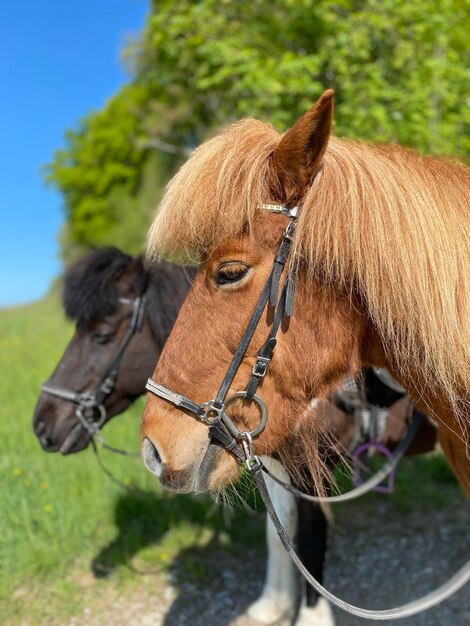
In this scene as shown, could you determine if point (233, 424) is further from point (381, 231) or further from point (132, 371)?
point (132, 371)

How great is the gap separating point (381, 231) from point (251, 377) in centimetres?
55

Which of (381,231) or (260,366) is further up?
(381,231)

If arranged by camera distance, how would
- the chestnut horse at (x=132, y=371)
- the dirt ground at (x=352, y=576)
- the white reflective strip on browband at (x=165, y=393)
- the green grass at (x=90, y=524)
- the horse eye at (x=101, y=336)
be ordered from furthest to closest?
the green grass at (x=90, y=524), the dirt ground at (x=352, y=576), the horse eye at (x=101, y=336), the chestnut horse at (x=132, y=371), the white reflective strip on browband at (x=165, y=393)

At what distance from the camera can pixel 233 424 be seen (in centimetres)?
146

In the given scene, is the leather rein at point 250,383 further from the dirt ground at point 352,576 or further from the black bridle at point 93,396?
the dirt ground at point 352,576

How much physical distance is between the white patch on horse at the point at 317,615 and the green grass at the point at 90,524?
826 mm

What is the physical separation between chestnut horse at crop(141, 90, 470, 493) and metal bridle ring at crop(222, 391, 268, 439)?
0.02 m

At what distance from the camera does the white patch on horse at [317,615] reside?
2.85 meters

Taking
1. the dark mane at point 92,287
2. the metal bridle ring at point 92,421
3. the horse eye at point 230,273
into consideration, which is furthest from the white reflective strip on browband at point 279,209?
the metal bridle ring at point 92,421

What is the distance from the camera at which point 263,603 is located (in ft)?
10.0

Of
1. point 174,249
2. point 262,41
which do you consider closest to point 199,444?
point 174,249

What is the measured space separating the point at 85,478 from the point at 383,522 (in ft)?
8.30

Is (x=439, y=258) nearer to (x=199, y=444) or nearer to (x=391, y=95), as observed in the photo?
(x=199, y=444)

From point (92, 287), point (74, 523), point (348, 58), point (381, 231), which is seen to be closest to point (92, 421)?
point (92, 287)
